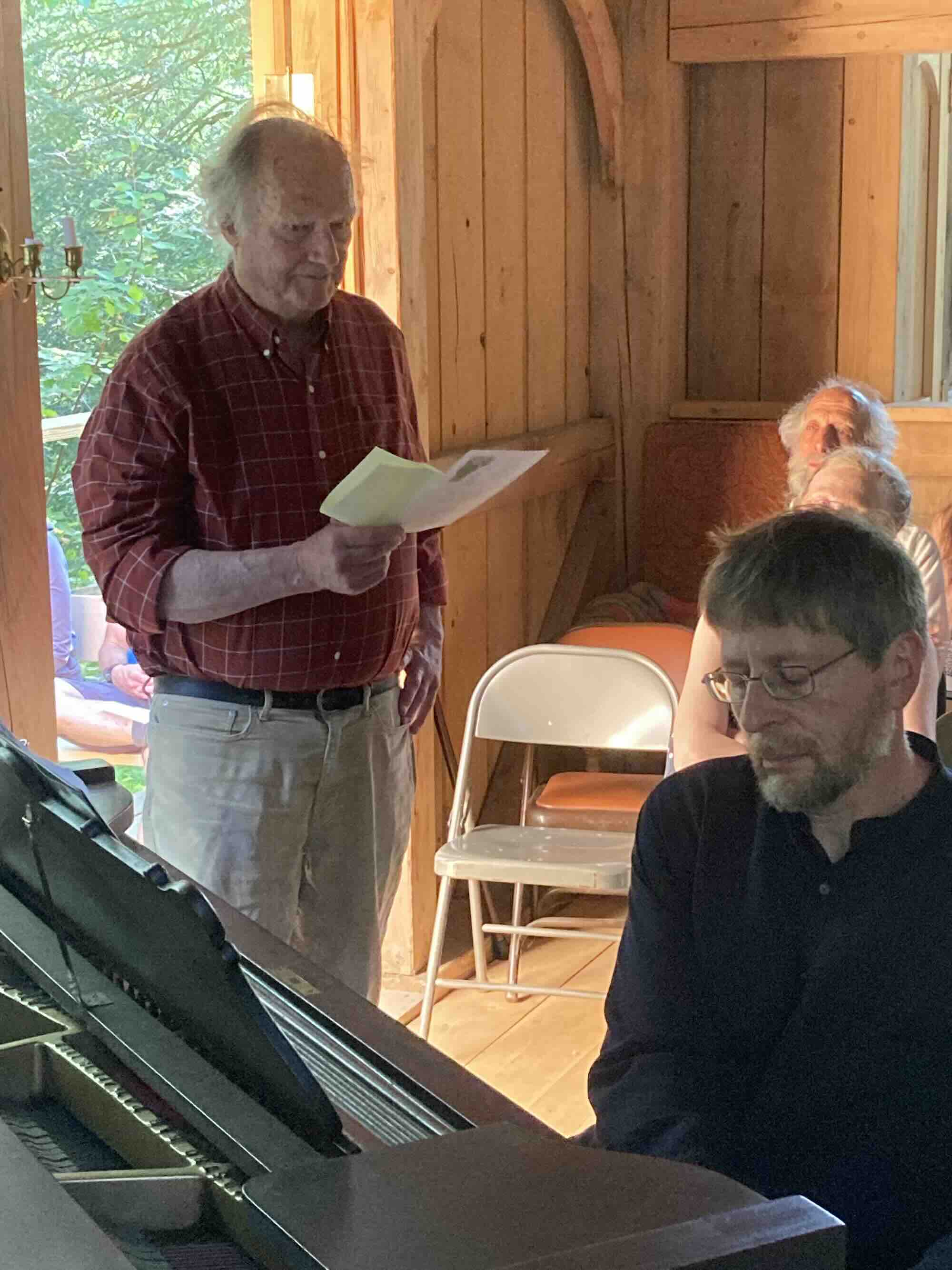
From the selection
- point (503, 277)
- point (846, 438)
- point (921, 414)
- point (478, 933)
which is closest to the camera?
point (846, 438)

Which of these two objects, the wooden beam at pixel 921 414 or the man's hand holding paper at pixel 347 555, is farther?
the wooden beam at pixel 921 414

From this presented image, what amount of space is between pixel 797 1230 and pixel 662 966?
752 mm

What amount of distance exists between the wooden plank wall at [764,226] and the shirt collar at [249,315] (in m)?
2.77

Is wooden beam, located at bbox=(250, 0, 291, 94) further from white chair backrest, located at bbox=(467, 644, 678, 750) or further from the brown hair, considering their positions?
the brown hair

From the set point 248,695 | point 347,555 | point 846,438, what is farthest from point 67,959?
point 846,438

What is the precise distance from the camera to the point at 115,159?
10.3 ft

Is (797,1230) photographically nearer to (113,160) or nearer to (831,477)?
(831,477)

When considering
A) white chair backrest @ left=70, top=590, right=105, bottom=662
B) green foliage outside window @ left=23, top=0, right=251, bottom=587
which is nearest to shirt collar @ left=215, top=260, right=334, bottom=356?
green foliage outside window @ left=23, top=0, right=251, bottom=587

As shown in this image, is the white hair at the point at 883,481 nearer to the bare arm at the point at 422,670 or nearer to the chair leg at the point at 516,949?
the bare arm at the point at 422,670

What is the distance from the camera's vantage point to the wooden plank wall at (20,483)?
7.99ft

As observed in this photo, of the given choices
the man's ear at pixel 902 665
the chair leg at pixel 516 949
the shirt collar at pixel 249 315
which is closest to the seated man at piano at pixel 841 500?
the man's ear at pixel 902 665

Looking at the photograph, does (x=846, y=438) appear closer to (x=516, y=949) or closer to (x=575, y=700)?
(x=575, y=700)

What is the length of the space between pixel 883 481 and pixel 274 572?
1.26 metres

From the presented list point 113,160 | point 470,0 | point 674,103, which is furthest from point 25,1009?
point 674,103
